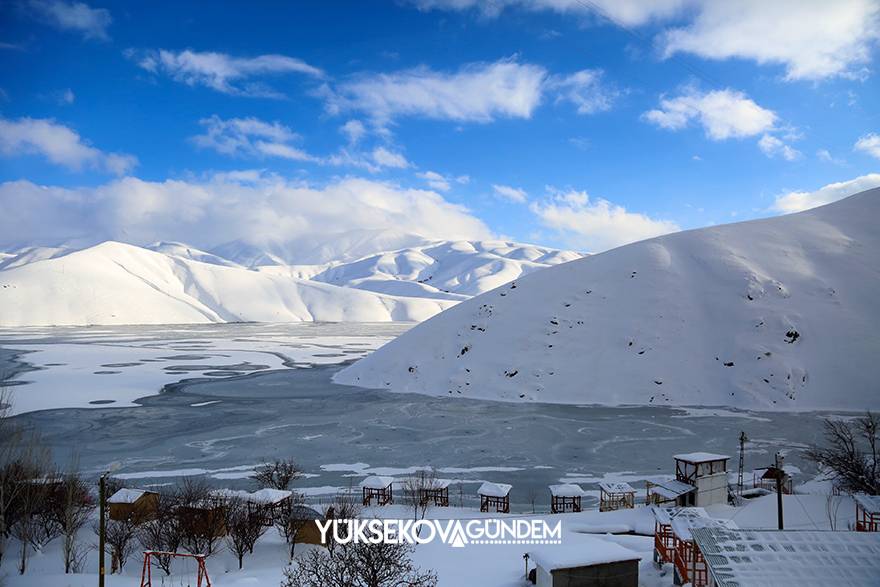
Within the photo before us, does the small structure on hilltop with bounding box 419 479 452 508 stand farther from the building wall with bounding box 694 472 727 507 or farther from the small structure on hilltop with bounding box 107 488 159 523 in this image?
the small structure on hilltop with bounding box 107 488 159 523

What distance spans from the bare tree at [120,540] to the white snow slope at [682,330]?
1357 inches

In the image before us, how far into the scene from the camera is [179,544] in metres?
19.5

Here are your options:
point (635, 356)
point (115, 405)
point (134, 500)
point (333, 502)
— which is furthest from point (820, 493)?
point (115, 405)

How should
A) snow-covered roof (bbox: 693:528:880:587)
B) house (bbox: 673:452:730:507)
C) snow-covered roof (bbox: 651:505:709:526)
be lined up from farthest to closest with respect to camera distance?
house (bbox: 673:452:730:507), snow-covered roof (bbox: 651:505:709:526), snow-covered roof (bbox: 693:528:880:587)

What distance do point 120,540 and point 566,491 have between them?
16495mm

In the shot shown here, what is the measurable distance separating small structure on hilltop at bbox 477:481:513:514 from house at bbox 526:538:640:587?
8.12 m

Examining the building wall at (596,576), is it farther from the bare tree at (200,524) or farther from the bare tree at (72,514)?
the bare tree at (72,514)

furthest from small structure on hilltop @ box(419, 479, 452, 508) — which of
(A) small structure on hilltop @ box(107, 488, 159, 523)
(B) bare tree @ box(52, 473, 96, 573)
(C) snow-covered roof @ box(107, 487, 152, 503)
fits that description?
(B) bare tree @ box(52, 473, 96, 573)

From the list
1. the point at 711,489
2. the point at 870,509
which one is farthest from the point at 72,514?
the point at 870,509

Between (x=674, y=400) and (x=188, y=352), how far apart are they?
7002 cm

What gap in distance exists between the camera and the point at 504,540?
64.3 ft

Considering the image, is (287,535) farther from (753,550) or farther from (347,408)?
(347,408)

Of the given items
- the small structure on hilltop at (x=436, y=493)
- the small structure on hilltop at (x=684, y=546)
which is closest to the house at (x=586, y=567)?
the small structure on hilltop at (x=684, y=546)

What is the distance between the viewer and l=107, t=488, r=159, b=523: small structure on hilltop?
20906 millimetres
